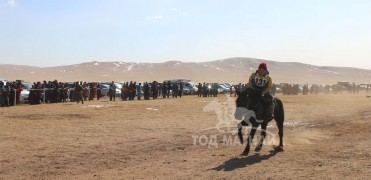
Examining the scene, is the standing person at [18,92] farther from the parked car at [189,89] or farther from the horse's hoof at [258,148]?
the parked car at [189,89]

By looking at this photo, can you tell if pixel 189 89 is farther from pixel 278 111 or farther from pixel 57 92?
pixel 278 111

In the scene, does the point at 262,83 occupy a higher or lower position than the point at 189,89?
lower

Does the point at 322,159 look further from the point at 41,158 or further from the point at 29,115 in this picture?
the point at 29,115

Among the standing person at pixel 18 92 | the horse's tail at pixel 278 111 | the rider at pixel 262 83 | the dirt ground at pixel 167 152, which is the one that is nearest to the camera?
the dirt ground at pixel 167 152

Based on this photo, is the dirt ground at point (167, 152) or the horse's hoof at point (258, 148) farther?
the horse's hoof at point (258, 148)

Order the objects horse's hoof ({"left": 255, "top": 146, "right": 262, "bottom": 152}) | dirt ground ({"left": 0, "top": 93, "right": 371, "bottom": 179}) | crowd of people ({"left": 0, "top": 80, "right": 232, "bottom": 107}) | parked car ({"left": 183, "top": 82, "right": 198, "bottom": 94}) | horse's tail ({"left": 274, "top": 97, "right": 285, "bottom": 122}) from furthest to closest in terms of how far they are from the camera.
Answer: parked car ({"left": 183, "top": 82, "right": 198, "bottom": 94}) → crowd of people ({"left": 0, "top": 80, "right": 232, "bottom": 107}) → horse's tail ({"left": 274, "top": 97, "right": 285, "bottom": 122}) → horse's hoof ({"left": 255, "top": 146, "right": 262, "bottom": 152}) → dirt ground ({"left": 0, "top": 93, "right": 371, "bottom": 179})

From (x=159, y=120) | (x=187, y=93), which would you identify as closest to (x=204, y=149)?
(x=159, y=120)

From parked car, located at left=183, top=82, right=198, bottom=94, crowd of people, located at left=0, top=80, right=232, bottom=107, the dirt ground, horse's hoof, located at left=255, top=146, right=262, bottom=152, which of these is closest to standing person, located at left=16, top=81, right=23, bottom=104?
crowd of people, located at left=0, top=80, right=232, bottom=107

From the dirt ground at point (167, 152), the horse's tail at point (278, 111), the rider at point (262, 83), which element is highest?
the rider at point (262, 83)

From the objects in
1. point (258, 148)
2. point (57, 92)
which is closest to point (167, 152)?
point (258, 148)

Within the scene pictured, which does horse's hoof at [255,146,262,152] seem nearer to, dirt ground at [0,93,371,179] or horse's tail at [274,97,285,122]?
dirt ground at [0,93,371,179]

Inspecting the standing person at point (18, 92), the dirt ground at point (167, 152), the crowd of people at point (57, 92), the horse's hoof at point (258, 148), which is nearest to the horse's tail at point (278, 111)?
the dirt ground at point (167, 152)

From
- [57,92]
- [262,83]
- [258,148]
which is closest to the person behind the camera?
[262,83]

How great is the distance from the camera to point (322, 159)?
34.6 feet
